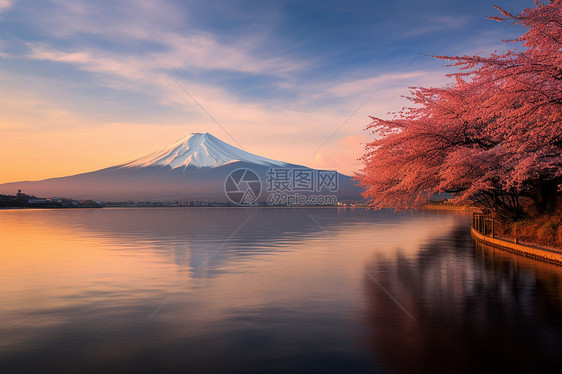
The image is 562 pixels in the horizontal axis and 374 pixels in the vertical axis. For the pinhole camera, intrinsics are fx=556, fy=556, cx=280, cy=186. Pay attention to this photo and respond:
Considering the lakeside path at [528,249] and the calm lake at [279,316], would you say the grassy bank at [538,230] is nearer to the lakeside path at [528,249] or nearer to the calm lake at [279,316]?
the lakeside path at [528,249]

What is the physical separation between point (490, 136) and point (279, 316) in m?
20.2

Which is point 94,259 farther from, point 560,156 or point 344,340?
point 560,156

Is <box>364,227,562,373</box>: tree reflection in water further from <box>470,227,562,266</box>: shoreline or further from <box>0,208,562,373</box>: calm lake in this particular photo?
<box>470,227,562,266</box>: shoreline

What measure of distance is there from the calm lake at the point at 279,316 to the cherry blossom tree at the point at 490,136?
5.21 metres

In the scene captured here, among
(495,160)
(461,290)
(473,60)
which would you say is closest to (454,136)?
(495,160)

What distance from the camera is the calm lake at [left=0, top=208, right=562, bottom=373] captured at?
23.6 feet

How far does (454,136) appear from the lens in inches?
1062

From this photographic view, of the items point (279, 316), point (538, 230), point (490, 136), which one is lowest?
point (279, 316)

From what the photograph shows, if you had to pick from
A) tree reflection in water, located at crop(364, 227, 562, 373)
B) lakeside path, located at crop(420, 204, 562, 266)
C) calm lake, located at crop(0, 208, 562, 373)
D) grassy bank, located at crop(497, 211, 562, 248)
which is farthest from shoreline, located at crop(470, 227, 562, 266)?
tree reflection in water, located at crop(364, 227, 562, 373)

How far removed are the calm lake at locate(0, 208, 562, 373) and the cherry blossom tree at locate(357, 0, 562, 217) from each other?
17.1 ft

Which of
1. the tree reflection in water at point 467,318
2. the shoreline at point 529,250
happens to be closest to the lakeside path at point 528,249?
the shoreline at point 529,250

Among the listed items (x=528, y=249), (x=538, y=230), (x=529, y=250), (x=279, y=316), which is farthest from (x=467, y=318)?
(x=538, y=230)

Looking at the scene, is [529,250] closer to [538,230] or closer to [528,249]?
[528,249]

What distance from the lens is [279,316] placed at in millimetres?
10086
